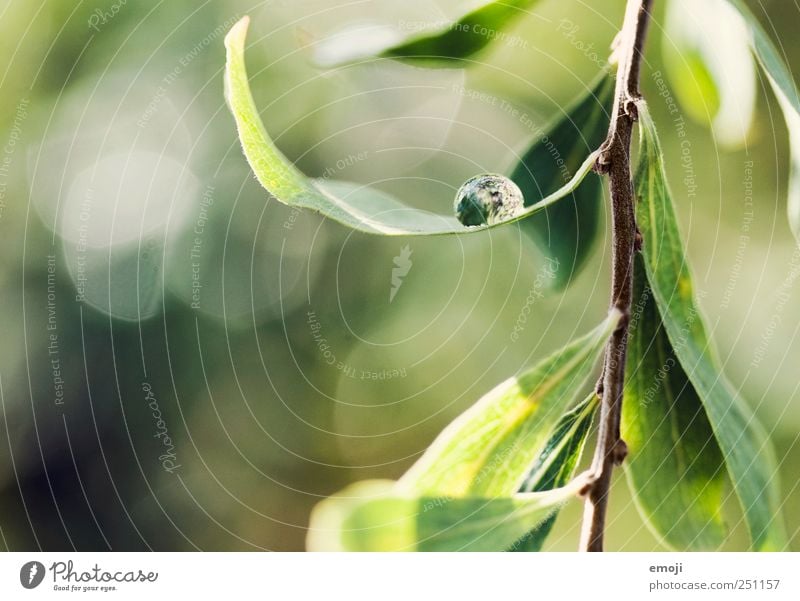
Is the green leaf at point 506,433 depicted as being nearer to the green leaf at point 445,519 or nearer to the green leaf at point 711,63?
the green leaf at point 445,519

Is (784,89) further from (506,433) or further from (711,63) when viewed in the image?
(506,433)

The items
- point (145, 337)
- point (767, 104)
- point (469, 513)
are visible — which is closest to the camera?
point (469, 513)

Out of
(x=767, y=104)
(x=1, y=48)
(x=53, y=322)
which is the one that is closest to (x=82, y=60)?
(x=1, y=48)

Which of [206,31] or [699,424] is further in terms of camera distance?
[206,31]
